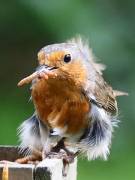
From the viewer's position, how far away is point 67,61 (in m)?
6.20

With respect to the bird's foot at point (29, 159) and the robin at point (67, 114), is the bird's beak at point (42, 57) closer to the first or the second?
the robin at point (67, 114)

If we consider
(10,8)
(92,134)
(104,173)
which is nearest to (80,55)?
(92,134)

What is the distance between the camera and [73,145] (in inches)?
250

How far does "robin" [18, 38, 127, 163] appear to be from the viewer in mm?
6148

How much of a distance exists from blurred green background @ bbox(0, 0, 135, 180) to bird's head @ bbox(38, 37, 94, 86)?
223 cm

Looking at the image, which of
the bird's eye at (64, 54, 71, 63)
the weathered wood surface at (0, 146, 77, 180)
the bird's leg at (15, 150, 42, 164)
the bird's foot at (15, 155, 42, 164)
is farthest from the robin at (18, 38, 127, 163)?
the weathered wood surface at (0, 146, 77, 180)

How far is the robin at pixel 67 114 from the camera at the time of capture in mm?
6148

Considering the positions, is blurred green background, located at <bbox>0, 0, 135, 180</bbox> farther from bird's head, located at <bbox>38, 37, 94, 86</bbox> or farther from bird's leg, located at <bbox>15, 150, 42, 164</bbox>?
bird's leg, located at <bbox>15, 150, 42, 164</bbox>

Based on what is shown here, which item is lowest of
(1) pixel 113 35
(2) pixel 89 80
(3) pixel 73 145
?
(3) pixel 73 145

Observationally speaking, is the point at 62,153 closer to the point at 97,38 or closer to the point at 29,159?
the point at 29,159

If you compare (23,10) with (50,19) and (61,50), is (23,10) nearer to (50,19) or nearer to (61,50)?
(50,19)

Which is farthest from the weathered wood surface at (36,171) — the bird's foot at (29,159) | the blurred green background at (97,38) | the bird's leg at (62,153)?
the blurred green background at (97,38)

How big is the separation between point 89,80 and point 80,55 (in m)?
0.19

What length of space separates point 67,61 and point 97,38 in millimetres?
3033
